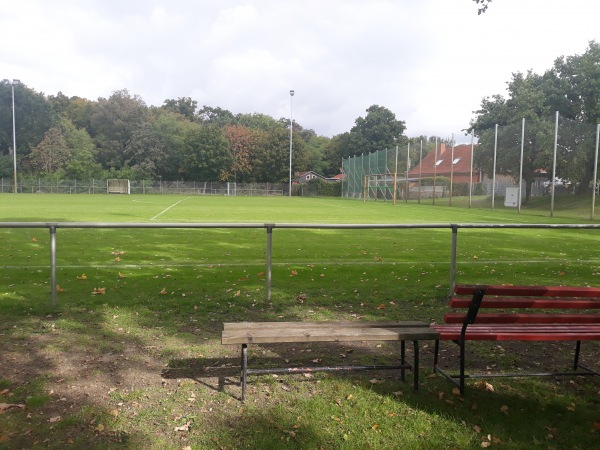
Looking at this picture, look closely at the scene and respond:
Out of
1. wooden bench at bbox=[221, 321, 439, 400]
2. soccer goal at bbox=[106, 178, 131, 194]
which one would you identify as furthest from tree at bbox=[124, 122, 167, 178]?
wooden bench at bbox=[221, 321, 439, 400]

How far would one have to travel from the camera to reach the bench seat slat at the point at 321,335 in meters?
3.76

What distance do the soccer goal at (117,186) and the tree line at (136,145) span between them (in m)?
3.89

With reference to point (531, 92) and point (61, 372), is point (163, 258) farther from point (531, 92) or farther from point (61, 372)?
point (531, 92)

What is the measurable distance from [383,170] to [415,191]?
661cm

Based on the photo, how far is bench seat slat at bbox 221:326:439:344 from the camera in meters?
3.76

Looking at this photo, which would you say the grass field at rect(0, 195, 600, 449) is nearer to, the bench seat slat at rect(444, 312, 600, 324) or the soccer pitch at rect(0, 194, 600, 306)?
the soccer pitch at rect(0, 194, 600, 306)

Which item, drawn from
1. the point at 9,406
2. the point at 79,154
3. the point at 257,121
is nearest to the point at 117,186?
the point at 79,154

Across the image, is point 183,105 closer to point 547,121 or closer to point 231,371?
point 547,121

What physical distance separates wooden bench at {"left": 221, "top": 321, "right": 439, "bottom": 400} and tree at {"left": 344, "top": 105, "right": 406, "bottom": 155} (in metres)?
81.2

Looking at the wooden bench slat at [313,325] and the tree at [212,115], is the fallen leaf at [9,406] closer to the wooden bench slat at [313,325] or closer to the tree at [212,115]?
the wooden bench slat at [313,325]

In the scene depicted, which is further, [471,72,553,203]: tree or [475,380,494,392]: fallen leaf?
[471,72,553,203]: tree

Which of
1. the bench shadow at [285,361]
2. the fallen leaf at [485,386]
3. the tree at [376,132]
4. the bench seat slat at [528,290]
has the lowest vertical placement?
the bench shadow at [285,361]

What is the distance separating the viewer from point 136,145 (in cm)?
7794

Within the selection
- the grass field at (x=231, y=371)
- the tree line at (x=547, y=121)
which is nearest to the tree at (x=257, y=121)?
the tree line at (x=547, y=121)
